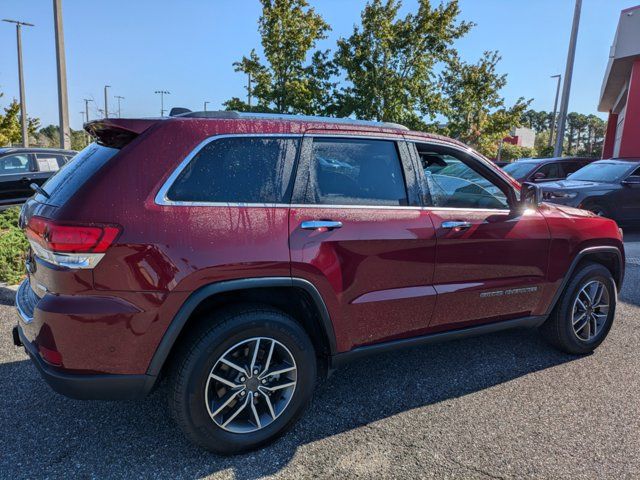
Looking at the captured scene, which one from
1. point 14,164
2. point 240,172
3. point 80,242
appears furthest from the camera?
point 14,164

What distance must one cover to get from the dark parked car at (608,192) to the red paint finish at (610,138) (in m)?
18.3

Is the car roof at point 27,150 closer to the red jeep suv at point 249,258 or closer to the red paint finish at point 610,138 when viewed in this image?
the red jeep suv at point 249,258

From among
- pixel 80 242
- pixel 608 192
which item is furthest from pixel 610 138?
pixel 80 242

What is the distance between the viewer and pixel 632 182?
31.8 feet

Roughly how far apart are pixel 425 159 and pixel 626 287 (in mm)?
4420

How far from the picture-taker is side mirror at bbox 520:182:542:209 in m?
3.46

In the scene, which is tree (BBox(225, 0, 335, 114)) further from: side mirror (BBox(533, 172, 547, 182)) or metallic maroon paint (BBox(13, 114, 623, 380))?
metallic maroon paint (BBox(13, 114, 623, 380))

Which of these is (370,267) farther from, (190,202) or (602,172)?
(602,172)

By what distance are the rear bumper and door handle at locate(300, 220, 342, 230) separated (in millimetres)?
1102

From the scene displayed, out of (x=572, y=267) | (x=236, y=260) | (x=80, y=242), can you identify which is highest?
(x=80, y=242)

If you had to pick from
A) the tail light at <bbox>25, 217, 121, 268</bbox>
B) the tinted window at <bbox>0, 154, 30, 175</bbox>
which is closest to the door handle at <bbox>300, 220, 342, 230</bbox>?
the tail light at <bbox>25, 217, 121, 268</bbox>

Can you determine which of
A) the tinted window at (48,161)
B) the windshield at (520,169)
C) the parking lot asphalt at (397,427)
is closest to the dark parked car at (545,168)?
the windshield at (520,169)

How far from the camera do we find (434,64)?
60.2 ft

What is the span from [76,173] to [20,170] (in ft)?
29.5
